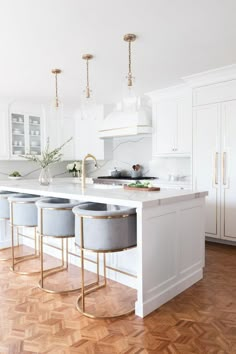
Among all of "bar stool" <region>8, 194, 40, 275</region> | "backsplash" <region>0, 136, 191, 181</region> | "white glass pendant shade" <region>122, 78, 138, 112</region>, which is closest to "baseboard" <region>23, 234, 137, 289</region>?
"bar stool" <region>8, 194, 40, 275</region>

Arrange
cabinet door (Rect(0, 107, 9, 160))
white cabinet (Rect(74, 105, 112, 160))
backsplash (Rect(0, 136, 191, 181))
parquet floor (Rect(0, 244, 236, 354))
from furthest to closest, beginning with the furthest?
white cabinet (Rect(74, 105, 112, 160)) → cabinet door (Rect(0, 107, 9, 160)) → backsplash (Rect(0, 136, 191, 181)) → parquet floor (Rect(0, 244, 236, 354))

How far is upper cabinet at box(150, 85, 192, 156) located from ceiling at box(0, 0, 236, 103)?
409mm

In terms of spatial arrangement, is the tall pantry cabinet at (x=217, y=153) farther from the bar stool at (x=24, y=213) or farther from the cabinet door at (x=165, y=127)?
the bar stool at (x=24, y=213)

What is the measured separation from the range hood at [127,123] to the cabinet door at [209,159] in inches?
40.2

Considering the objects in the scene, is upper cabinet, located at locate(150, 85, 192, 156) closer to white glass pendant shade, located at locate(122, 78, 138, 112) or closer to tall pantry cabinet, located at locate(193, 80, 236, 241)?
tall pantry cabinet, located at locate(193, 80, 236, 241)

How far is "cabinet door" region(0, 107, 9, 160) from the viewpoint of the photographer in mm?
5246

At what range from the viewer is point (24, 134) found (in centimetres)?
560

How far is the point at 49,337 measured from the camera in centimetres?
194

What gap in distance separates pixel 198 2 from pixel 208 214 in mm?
2793

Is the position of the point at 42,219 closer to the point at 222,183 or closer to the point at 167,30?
the point at 167,30

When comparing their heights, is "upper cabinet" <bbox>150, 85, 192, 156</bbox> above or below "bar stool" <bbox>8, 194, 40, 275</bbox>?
above

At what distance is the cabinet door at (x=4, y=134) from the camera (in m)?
5.25

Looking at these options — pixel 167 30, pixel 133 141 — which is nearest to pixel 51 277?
pixel 167 30

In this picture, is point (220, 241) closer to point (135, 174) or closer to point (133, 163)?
point (135, 174)
